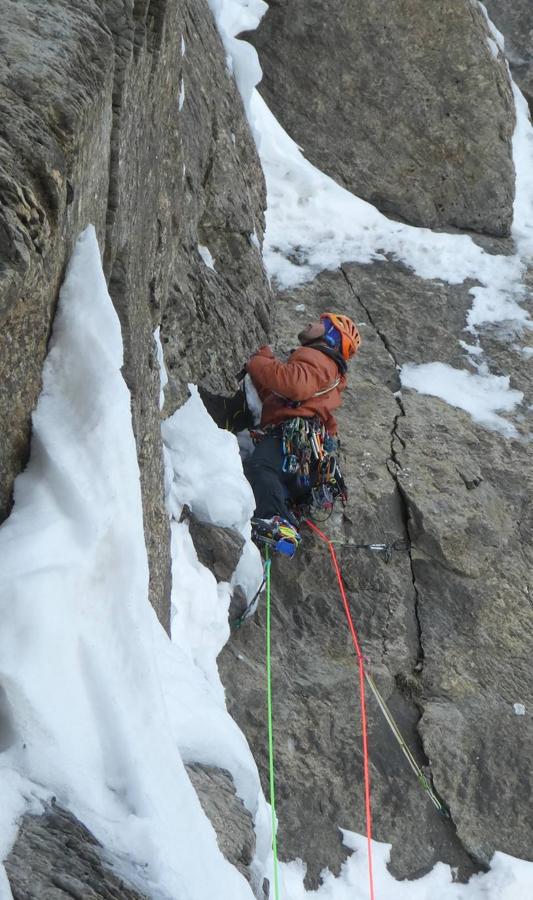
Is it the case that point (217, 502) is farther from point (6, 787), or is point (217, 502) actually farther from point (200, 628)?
point (6, 787)

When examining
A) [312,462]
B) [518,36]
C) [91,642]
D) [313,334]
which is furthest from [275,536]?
[518,36]

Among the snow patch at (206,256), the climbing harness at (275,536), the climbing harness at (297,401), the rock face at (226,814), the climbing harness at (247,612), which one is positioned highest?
the snow patch at (206,256)

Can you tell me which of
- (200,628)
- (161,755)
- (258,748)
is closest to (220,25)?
(200,628)

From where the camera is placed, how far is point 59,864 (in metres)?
2.10

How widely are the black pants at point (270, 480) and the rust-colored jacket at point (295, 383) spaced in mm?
192

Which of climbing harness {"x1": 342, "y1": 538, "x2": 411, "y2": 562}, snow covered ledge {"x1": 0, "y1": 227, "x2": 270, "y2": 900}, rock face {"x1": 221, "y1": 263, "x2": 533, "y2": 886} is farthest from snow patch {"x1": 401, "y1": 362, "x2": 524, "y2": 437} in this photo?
snow covered ledge {"x1": 0, "y1": 227, "x2": 270, "y2": 900}

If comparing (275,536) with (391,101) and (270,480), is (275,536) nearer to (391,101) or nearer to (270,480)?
(270,480)

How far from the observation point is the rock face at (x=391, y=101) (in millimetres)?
8555

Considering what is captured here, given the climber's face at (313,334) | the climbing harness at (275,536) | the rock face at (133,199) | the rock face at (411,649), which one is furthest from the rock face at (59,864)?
the climber's face at (313,334)

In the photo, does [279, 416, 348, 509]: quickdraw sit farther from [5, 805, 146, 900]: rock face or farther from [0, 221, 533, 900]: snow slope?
[5, 805, 146, 900]: rock face

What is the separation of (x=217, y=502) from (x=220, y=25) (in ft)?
11.4

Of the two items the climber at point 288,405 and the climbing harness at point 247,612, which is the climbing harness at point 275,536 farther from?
the climbing harness at point 247,612

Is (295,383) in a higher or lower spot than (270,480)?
higher

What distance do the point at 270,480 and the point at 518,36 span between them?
6962mm
